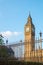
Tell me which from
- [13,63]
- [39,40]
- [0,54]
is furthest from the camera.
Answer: [39,40]

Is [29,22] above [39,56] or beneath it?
above

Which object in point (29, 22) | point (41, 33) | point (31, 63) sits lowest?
point (31, 63)

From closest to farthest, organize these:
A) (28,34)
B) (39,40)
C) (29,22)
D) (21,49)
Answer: (39,40)
(21,49)
(28,34)
(29,22)

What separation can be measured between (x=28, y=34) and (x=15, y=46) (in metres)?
11.6

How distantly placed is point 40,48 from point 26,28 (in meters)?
12.8

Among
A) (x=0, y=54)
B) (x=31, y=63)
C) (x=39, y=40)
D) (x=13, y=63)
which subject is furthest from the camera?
(x=39, y=40)

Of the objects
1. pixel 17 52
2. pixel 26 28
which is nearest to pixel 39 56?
pixel 17 52

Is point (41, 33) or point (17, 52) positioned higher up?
point (41, 33)

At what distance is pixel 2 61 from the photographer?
15188 millimetres

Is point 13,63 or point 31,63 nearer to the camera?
point 13,63

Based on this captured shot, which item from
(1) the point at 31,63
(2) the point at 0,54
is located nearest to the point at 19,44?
(2) the point at 0,54

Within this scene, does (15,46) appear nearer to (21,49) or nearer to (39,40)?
(21,49)

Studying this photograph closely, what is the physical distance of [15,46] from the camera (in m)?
24.5

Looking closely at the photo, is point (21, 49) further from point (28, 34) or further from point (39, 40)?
point (28, 34)
